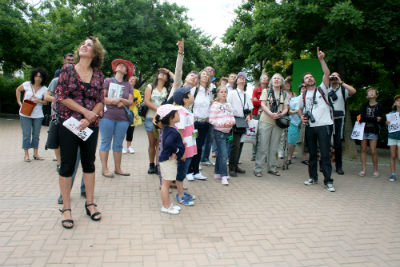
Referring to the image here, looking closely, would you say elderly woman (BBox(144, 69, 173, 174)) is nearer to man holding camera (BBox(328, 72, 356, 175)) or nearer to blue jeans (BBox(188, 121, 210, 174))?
blue jeans (BBox(188, 121, 210, 174))

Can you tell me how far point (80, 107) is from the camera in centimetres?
361

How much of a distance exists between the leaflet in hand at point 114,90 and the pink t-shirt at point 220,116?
170 cm

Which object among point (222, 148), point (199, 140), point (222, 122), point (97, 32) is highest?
point (97, 32)

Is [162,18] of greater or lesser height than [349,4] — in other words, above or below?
above

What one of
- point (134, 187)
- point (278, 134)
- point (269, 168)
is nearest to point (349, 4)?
point (278, 134)

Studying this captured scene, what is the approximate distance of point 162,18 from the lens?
18969 mm

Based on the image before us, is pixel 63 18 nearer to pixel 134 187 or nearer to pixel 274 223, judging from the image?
pixel 134 187

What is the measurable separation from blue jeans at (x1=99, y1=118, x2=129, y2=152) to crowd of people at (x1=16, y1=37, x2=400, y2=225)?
0.06 ft

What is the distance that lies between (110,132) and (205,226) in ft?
8.69

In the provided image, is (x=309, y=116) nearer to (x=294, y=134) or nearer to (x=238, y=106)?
(x=238, y=106)

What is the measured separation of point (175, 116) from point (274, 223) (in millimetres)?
1941

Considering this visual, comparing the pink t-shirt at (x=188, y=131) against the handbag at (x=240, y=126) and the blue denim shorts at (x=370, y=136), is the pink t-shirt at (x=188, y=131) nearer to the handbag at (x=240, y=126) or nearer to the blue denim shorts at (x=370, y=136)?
the handbag at (x=240, y=126)

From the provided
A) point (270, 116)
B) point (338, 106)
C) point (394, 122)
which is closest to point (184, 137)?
point (270, 116)

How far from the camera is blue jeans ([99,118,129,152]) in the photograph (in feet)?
18.1
